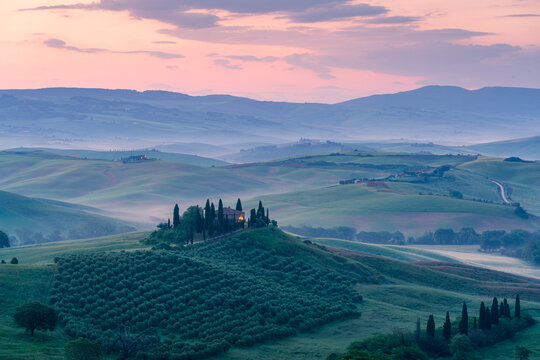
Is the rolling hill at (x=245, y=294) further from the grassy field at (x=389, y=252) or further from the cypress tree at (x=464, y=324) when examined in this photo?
the grassy field at (x=389, y=252)

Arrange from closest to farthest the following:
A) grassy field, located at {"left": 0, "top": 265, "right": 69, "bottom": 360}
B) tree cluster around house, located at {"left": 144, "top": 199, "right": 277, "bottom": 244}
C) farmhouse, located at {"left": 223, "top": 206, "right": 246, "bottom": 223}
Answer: grassy field, located at {"left": 0, "top": 265, "right": 69, "bottom": 360} → tree cluster around house, located at {"left": 144, "top": 199, "right": 277, "bottom": 244} → farmhouse, located at {"left": 223, "top": 206, "right": 246, "bottom": 223}

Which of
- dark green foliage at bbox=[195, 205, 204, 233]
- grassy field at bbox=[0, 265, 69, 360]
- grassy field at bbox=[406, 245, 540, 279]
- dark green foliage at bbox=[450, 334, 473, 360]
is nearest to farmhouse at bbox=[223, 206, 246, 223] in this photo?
dark green foliage at bbox=[195, 205, 204, 233]

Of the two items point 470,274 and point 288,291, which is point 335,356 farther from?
point 470,274

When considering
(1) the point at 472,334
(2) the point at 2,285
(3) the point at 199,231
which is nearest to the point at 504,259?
(3) the point at 199,231

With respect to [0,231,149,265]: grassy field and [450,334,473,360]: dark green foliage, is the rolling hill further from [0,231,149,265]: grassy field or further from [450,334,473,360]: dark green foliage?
[450,334,473,360]: dark green foliage

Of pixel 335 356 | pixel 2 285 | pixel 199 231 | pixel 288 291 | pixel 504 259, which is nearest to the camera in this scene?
pixel 335 356

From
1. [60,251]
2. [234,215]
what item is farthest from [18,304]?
[234,215]
